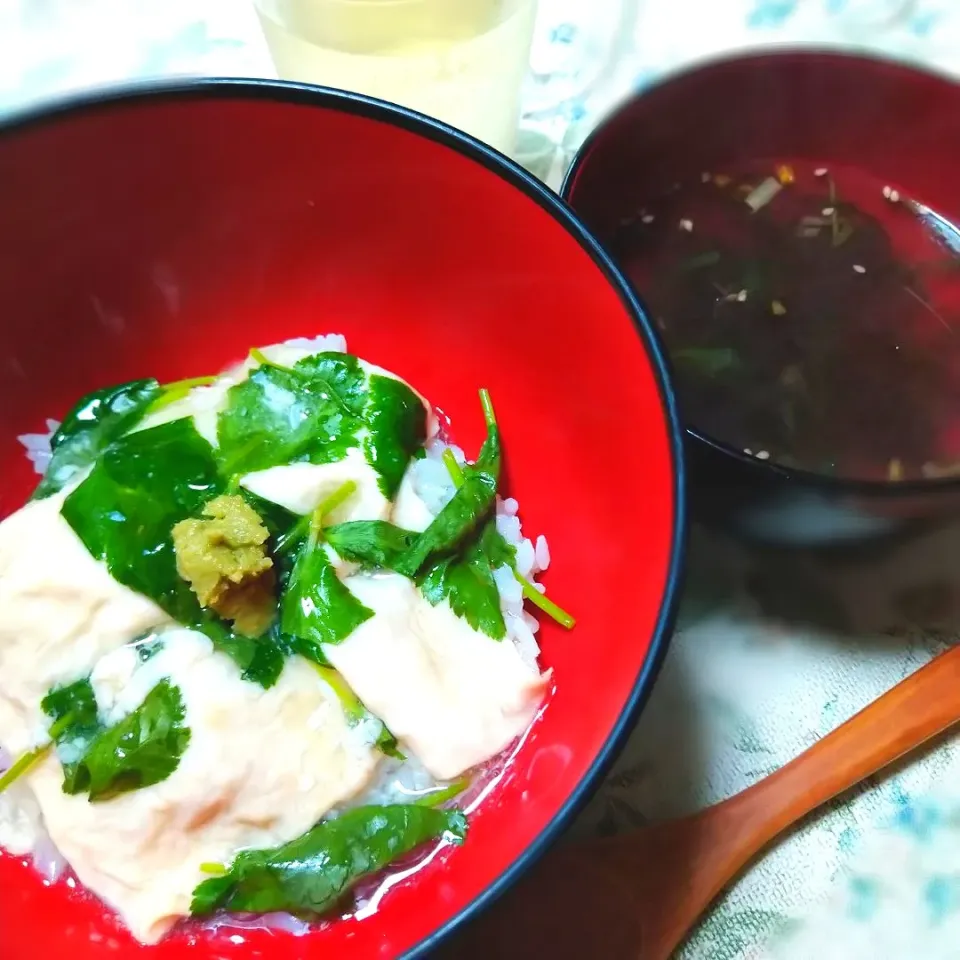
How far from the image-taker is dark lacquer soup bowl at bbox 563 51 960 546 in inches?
49.2

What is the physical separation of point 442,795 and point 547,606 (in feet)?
0.75

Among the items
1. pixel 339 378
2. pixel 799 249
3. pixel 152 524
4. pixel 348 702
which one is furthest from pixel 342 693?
pixel 799 249

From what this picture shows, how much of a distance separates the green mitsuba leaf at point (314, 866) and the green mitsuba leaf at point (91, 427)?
0.49m

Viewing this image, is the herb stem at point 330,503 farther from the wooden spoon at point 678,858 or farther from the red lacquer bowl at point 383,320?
the wooden spoon at point 678,858

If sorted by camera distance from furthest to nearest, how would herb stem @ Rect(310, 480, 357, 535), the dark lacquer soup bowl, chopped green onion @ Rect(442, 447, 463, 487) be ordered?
the dark lacquer soup bowl, chopped green onion @ Rect(442, 447, 463, 487), herb stem @ Rect(310, 480, 357, 535)

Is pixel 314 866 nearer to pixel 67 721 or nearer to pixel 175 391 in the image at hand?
pixel 67 721

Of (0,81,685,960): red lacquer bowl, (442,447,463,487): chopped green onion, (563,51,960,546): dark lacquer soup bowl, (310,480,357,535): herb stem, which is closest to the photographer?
(0,81,685,960): red lacquer bowl

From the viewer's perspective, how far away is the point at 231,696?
0.97 m

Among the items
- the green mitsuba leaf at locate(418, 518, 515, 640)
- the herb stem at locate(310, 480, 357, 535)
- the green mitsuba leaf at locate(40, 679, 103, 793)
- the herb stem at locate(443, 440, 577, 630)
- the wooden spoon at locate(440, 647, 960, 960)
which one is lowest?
the wooden spoon at locate(440, 647, 960, 960)

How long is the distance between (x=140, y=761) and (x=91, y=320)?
0.55m

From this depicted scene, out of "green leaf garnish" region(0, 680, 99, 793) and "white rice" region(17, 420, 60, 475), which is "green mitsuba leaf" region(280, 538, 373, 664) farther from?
"white rice" region(17, 420, 60, 475)

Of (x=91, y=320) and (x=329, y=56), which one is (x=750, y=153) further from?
(x=91, y=320)

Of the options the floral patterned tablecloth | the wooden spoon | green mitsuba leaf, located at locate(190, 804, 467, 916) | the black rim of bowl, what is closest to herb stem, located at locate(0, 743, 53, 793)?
green mitsuba leaf, located at locate(190, 804, 467, 916)

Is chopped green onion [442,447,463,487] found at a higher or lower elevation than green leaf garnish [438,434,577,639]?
higher
